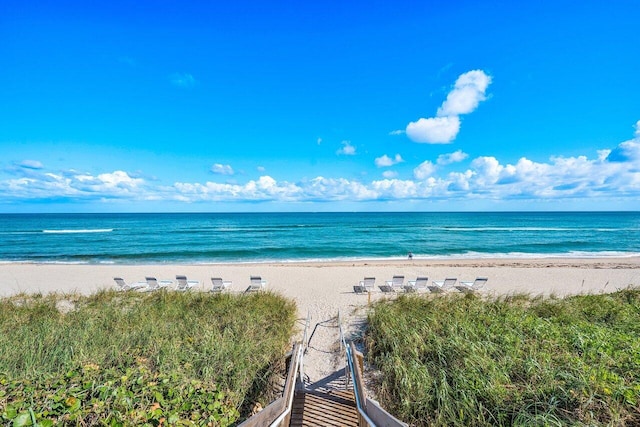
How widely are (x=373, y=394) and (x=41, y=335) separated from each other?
20.5ft

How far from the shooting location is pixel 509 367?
398 centimetres

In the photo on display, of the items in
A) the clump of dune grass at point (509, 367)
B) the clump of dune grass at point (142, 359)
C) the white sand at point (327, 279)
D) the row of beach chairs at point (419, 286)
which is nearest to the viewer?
the clump of dune grass at point (142, 359)

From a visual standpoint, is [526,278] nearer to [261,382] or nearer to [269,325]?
[269,325]

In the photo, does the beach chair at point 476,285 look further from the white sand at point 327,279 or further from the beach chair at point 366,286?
the beach chair at point 366,286

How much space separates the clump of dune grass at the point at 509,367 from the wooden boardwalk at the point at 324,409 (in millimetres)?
572

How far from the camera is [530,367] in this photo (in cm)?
384

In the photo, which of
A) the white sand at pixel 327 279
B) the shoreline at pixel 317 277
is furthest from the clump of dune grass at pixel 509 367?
the shoreline at pixel 317 277

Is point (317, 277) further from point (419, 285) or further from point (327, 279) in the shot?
point (419, 285)

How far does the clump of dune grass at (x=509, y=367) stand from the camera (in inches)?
125

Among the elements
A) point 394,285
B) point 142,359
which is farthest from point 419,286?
point 142,359

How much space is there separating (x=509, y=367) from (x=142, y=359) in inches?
210

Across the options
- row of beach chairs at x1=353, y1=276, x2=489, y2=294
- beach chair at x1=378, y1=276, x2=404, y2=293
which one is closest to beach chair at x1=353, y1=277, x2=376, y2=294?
row of beach chairs at x1=353, y1=276, x2=489, y2=294

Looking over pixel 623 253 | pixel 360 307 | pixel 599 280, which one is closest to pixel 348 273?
pixel 360 307

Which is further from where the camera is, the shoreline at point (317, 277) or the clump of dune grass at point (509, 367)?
the shoreline at point (317, 277)
